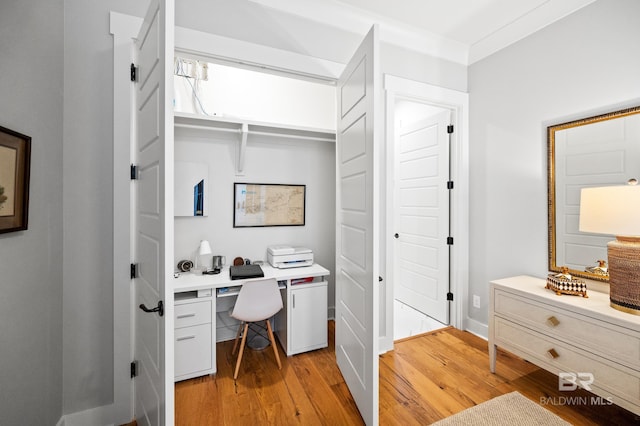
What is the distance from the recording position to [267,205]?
269 cm

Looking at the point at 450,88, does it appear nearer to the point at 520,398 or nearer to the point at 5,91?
the point at 520,398

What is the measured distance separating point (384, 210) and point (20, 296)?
223cm

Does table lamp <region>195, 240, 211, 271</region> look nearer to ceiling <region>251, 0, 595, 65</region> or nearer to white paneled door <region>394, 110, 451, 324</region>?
ceiling <region>251, 0, 595, 65</region>

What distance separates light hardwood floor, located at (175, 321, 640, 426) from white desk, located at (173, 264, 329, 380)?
0.12 metres

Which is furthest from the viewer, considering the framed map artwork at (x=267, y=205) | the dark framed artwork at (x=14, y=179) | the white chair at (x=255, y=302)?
the framed map artwork at (x=267, y=205)

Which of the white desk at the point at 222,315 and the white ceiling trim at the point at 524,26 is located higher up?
the white ceiling trim at the point at 524,26

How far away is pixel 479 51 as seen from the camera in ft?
8.71

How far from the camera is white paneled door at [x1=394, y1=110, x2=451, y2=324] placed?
2.90 metres

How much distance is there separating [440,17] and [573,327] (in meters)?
2.50

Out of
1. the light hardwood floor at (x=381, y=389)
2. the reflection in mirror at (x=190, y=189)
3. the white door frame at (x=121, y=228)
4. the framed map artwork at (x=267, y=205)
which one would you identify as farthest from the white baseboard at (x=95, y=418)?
the framed map artwork at (x=267, y=205)

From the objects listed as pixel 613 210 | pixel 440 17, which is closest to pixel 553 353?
pixel 613 210

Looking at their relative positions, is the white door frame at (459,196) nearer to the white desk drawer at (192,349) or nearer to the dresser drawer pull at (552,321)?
the dresser drawer pull at (552,321)

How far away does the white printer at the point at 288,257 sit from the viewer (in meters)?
2.46

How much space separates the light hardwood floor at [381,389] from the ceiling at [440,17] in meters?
2.74
